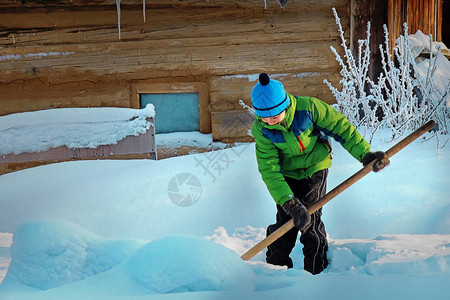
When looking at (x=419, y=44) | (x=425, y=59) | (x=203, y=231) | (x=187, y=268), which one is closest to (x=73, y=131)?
(x=203, y=231)

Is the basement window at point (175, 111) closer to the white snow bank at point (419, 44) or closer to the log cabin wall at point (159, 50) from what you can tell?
the log cabin wall at point (159, 50)

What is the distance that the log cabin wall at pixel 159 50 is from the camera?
229 inches

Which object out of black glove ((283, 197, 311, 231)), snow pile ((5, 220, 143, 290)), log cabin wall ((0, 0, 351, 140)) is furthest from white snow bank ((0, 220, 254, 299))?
log cabin wall ((0, 0, 351, 140))

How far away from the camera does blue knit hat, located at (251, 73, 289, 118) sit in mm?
2617

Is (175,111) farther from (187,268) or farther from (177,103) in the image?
(187,268)

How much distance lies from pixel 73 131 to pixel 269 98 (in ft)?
8.56

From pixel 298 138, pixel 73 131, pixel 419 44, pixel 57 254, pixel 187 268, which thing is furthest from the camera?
pixel 419 44

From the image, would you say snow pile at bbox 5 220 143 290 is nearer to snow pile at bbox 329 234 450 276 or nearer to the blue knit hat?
the blue knit hat

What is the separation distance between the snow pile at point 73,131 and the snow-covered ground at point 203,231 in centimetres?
41

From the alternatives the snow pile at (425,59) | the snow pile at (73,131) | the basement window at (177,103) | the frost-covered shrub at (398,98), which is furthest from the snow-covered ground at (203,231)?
the snow pile at (425,59)

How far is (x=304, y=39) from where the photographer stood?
5.99 metres

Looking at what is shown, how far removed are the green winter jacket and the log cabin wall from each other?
3156mm

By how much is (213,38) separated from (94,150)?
2.11m

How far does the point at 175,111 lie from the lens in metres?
6.24
